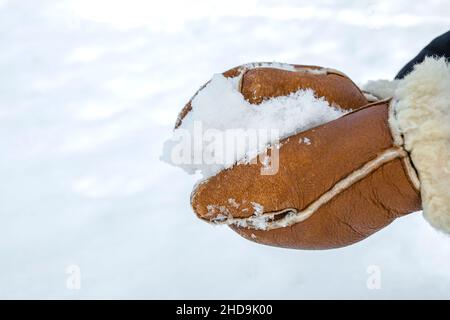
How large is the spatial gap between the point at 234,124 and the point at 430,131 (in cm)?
28

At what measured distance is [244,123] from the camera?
2.70ft

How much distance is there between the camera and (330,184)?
787mm

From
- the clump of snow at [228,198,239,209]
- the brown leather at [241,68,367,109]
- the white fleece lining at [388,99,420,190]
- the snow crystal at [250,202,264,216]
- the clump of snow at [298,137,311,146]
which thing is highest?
the brown leather at [241,68,367,109]

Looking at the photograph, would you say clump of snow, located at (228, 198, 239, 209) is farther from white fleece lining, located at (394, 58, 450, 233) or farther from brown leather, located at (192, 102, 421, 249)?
white fleece lining, located at (394, 58, 450, 233)

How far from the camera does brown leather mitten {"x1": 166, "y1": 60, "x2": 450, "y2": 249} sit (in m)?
0.71

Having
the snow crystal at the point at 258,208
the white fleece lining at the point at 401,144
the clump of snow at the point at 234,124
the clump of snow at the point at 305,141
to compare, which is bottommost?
the snow crystal at the point at 258,208

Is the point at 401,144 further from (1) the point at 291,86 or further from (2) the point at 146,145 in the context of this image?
(2) the point at 146,145

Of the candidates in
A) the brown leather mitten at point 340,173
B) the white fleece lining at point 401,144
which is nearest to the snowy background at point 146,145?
the brown leather mitten at point 340,173

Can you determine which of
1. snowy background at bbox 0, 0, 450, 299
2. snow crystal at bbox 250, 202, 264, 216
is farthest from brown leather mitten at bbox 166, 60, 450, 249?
snowy background at bbox 0, 0, 450, 299

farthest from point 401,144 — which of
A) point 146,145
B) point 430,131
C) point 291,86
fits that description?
point 146,145

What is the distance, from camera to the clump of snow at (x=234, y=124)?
81 cm

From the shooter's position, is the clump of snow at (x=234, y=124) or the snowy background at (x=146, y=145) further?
the snowy background at (x=146, y=145)

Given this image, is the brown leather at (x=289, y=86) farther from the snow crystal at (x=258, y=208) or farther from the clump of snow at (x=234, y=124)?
the snow crystal at (x=258, y=208)

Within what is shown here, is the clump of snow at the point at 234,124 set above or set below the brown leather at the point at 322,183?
above
